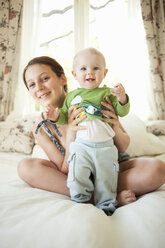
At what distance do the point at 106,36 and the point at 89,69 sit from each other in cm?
213

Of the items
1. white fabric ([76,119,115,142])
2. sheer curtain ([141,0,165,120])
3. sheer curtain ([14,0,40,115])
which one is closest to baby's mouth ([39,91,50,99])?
white fabric ([76,119,115,142])

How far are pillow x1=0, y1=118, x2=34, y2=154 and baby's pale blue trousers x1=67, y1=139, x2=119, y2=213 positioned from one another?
106 centimetres

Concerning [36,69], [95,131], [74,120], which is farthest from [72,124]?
[36,69]

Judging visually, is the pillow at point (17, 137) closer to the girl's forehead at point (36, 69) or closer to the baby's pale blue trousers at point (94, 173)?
the girl's forehead at point (36, 69)

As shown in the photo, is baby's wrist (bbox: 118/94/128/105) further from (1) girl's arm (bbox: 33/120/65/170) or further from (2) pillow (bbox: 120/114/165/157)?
(2) pillow (bbox: 120/114/165/157)

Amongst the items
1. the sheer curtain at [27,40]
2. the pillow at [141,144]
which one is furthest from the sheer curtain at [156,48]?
the sheer curtain at [27,40]

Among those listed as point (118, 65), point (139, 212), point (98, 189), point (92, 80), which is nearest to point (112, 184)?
point (98, 189)

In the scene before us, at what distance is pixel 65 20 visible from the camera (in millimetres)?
2768

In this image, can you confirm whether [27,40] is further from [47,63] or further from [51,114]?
[51,114]

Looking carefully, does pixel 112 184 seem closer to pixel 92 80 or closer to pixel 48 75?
pixel 92 80

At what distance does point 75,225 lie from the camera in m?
0.58

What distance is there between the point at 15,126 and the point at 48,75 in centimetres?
99

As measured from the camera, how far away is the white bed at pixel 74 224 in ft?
1.73

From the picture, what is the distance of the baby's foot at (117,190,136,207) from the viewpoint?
2.73 ft
